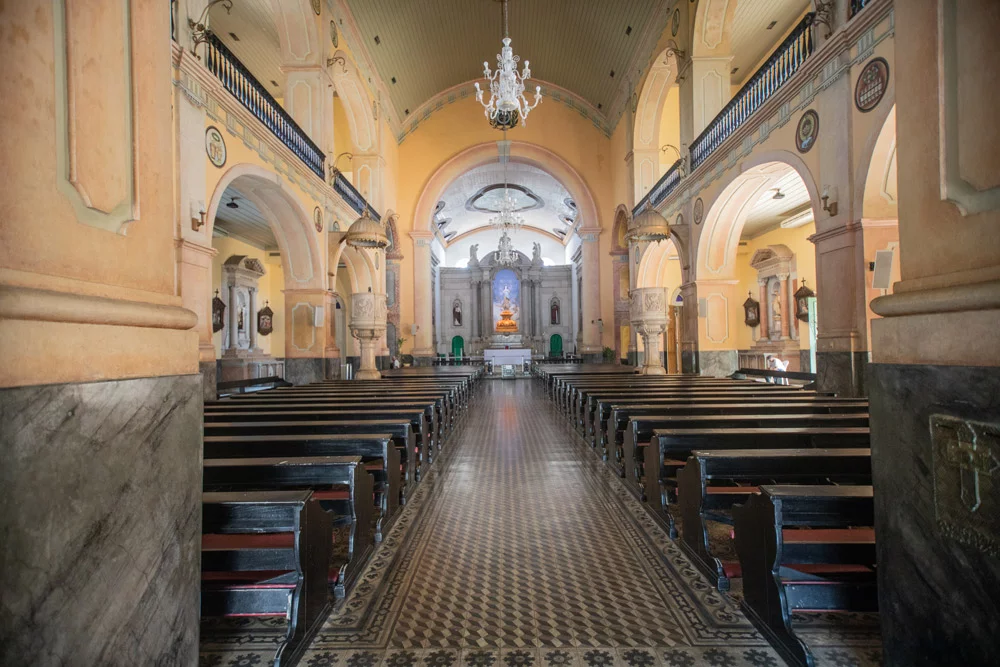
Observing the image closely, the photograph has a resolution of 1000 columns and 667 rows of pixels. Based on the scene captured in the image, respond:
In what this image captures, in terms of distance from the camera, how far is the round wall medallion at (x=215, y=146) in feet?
20.3

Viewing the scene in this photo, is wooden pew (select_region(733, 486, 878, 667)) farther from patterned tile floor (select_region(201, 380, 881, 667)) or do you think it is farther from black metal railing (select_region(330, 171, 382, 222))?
black metal railing (select_region(330, 171, 382, 222))

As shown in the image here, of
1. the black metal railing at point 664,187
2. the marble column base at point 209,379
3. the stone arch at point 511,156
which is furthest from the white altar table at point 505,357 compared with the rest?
the marble column base at point 209,379

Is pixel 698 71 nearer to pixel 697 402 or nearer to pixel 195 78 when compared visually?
pixel 697 402

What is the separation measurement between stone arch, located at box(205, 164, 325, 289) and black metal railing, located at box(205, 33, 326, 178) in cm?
71

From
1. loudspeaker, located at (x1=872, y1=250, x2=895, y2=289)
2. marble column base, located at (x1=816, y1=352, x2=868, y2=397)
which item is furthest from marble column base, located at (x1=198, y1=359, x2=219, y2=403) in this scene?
loudspeaker, located at (x1=872, y1=250, x2=895, y2=289)

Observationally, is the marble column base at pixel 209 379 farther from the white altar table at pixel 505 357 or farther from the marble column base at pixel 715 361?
the white altar table at pixel 505 357

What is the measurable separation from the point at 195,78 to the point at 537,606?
20.6ft

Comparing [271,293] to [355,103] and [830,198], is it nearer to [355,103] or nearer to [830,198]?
[355,103]

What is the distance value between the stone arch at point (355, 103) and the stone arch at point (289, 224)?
10.9ft

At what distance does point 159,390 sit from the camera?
144cm

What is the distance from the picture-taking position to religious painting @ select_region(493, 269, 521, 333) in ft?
87.8

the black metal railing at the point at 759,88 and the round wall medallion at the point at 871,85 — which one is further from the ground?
the black metal railing at the point at 759,88

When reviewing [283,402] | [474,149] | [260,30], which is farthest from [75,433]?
[474,149]

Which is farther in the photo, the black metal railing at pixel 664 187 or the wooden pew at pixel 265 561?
the black metal railing at pixel 664 187
